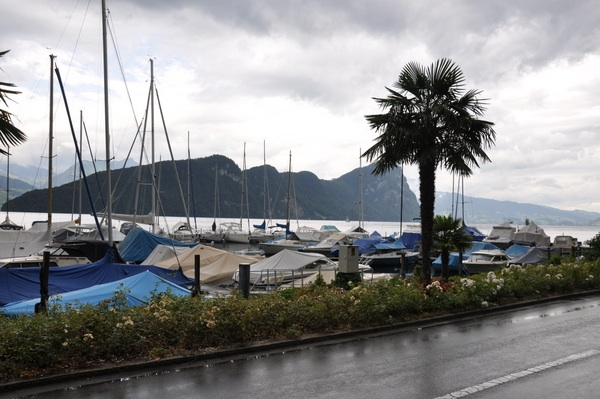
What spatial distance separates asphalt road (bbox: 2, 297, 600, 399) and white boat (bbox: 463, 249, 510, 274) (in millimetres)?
24871

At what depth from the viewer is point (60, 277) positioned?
21.8 meters

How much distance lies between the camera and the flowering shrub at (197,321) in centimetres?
934

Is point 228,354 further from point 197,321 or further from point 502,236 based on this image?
point 502,236

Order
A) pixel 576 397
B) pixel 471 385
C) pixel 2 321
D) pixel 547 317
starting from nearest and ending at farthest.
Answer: pixel 576 397
pixel 471 385
pixel 2 321
pixel 547 317

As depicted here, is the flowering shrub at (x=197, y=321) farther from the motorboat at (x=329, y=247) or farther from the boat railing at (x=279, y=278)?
the motorboat at (x=329, y=247)

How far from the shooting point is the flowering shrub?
9336 millimetres

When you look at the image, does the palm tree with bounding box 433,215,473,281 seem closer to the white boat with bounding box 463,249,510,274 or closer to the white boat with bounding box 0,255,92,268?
the white boat with bounding box 463,249,510,274

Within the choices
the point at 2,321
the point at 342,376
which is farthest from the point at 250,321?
the point at 2,321

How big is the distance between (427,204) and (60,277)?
14.0m

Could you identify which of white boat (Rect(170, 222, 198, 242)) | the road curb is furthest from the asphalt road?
A: white boat (Rect(170, 222, 198, 242))

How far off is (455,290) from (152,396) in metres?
10.6

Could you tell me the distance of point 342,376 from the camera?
9.27 metres

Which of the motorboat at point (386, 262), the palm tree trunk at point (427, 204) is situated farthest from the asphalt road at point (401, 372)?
the motorboat at point (386, 262)

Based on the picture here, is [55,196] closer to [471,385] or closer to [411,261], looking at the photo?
[411,261]
